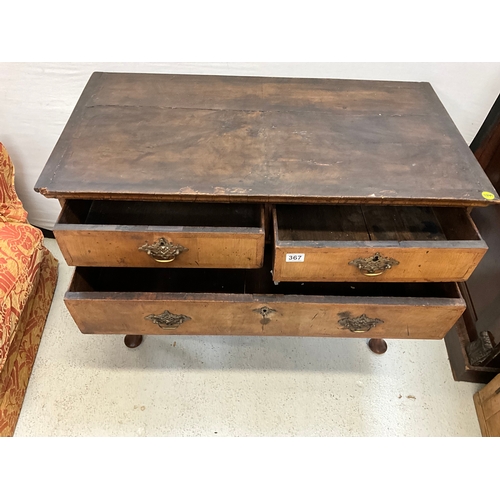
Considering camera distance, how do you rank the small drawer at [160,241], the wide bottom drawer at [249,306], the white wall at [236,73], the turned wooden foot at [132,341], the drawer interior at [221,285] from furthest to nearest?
1. the turned wooden foot at [132,341]
2. the white wall at [236,73]
3. the drawer interior at [221,285]
4. the wide bottom drawer at [249,306]
5. the small drawer at [160,241]

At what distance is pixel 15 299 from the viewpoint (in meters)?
1.05

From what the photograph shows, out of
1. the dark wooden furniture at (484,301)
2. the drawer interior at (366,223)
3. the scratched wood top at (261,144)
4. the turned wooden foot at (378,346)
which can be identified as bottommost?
the turned wooden foot at (378,346)

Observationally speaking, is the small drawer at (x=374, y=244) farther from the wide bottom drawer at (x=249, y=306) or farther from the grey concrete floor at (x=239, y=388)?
the grey concrete floor at (x=239, y=388)

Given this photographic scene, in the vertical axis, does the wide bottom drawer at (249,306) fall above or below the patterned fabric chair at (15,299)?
above

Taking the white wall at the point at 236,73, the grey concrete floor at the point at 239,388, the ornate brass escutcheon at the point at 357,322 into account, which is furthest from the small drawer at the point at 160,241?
the grey concrete floor at the point at 239,388

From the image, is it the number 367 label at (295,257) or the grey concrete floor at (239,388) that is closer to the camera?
the number 367 label at (295,257)

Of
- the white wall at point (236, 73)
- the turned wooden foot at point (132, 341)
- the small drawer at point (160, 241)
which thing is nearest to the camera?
the small drawer at point (160, 241)

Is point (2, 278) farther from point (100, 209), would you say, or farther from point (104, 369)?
point (104, 369)

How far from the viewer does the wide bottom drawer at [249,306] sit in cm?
88

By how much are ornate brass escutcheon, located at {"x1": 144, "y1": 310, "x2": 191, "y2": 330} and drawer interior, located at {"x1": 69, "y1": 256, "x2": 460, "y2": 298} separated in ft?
0.29

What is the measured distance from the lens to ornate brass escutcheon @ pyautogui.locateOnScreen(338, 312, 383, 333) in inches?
35.8

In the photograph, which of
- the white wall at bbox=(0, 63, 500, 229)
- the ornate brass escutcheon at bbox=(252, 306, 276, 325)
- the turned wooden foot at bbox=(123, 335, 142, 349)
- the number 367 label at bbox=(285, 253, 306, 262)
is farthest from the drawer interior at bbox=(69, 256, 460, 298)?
the white wall at bbox=(0, 63, 500, 229)

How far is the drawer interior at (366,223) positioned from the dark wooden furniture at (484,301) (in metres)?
0.33

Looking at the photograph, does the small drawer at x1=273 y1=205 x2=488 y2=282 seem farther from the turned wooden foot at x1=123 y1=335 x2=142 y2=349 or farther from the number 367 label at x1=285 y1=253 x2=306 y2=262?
the turned wooden foot at x1=123 y1=335 x2=142 y2=349
